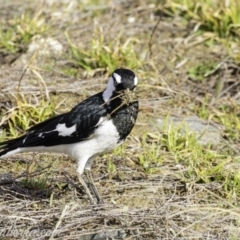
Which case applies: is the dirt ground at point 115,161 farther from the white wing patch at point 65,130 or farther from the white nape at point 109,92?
the white nape at point 109,92

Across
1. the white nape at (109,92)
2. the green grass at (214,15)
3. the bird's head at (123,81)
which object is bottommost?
the green grass at (214,15)

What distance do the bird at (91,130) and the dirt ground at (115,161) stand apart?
275 millimetres

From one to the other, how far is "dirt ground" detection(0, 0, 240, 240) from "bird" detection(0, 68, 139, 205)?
0.90 feet

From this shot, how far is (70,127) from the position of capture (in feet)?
16.6

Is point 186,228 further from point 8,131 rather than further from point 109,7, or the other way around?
point 109,7

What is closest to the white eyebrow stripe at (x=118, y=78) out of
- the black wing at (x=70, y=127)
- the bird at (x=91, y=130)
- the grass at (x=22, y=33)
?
the bird at (x=91, y=130)

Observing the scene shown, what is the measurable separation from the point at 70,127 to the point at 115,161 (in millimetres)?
778

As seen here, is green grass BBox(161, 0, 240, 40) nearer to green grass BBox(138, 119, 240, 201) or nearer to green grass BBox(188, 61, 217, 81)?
green grass BBox(188, 61, 217, 81)

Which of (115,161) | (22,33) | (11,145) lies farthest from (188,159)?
(22,33)

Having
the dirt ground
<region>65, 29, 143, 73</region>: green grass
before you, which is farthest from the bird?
<region>65, 29, 143, 73</region>: green grass

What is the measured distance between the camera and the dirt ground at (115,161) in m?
4.66

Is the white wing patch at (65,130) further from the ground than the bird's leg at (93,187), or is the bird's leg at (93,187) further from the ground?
the white wing patch at (65,130)

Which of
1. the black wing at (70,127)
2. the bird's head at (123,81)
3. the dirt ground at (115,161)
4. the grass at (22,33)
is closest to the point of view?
the dirt ground at (115,161)

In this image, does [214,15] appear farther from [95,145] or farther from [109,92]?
[95,145]
